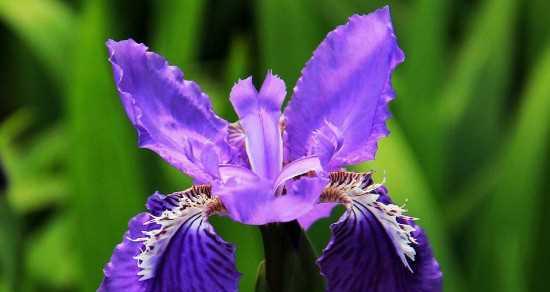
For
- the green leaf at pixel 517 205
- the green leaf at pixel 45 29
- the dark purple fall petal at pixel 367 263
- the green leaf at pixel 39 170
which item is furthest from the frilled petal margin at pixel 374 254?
the green leaf at pixel 45 29

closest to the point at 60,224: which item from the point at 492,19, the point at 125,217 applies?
the point at 125,217

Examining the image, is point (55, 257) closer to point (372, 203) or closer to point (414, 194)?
point (414, 194)

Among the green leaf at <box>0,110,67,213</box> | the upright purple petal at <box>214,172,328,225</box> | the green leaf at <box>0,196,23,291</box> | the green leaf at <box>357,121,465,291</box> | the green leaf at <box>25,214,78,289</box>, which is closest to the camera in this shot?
the upright purple petal at <box>214,172,328,225</box>

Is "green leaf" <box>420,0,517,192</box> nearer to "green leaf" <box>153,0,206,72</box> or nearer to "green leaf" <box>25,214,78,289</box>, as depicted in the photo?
"green leaf" <box>153,0,206,72</box>

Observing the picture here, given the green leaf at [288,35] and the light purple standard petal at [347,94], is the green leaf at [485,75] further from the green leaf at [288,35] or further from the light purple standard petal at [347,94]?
the light purple standard petal at [347,94]

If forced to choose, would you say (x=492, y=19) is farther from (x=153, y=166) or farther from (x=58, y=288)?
(x=58, y=288)

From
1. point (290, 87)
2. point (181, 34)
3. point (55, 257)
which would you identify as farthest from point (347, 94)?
point (55, 257)

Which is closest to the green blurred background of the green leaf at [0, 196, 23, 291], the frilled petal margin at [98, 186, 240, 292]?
the green leaf at [0, 196, 23, 291]
